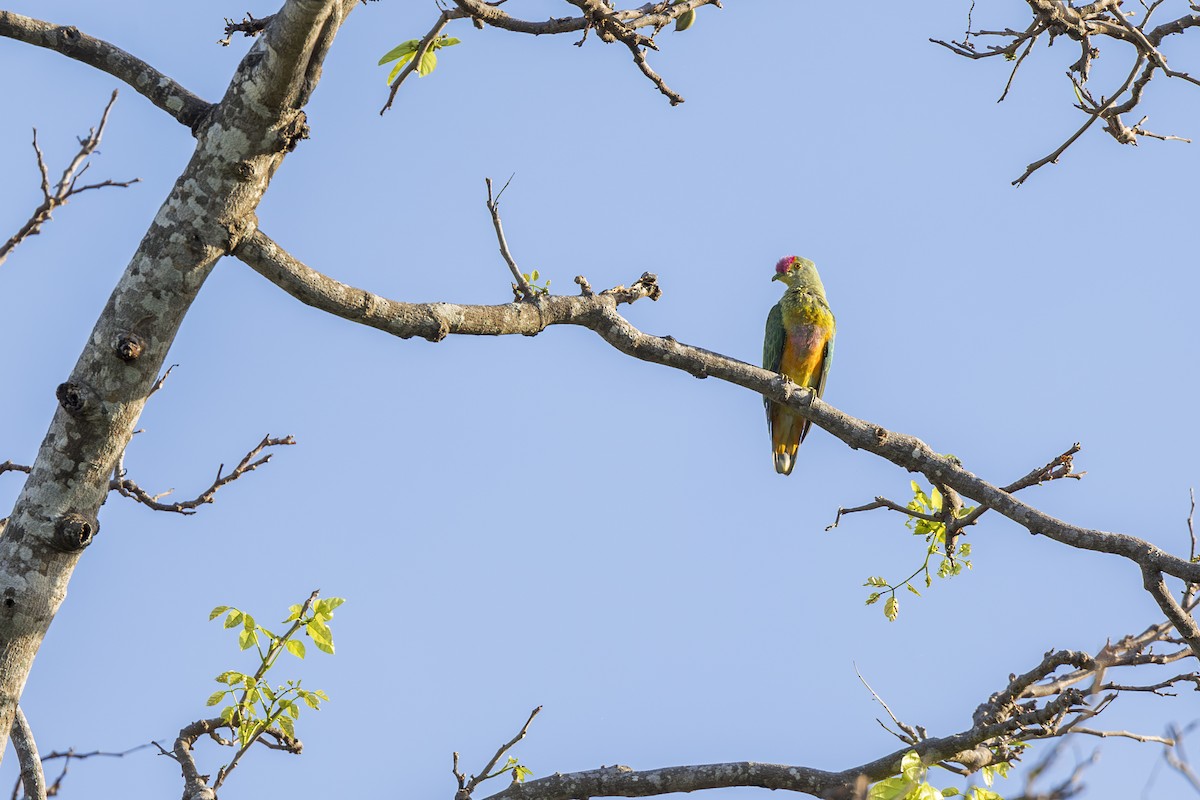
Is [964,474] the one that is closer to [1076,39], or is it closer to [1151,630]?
[1151,630]

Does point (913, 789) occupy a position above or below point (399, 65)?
below

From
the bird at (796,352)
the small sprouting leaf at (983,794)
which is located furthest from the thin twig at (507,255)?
the bird at (796,352)

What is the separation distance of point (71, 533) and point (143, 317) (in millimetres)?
568

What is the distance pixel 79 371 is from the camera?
120 inches

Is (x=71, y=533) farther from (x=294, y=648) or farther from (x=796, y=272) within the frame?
(x=796, y=272)

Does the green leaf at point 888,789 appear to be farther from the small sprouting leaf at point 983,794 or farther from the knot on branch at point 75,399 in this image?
the knot on branch at point 75,399

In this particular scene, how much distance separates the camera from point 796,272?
8070 mm

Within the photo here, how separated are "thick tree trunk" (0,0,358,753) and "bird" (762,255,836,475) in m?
4.77

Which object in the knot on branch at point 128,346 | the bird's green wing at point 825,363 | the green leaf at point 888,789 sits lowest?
the green leaf at point 888,789

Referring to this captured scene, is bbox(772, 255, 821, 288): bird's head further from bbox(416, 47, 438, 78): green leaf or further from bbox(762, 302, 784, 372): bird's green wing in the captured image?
bbox(416, 47, 438, 78): green leaf

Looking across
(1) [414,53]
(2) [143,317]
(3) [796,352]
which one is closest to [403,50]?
(1) [414,53]

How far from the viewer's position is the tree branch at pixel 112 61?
3.27 m

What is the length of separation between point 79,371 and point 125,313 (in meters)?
0.19

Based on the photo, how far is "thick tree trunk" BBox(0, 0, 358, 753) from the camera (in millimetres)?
2959
